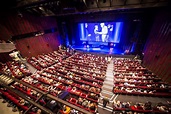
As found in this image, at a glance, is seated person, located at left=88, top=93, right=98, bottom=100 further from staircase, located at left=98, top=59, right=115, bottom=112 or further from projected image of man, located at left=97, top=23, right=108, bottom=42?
projected image of man, located at left=97, top=23, right=108, bottom=42

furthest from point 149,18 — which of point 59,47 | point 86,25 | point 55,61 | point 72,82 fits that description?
point 59,47

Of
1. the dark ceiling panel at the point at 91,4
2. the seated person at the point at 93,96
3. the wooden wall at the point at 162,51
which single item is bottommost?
the seated person at the point at 93,96

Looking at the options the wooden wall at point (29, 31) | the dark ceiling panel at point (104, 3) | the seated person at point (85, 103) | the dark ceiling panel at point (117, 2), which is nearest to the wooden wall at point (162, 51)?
the dark ceiling panel at point (117, 2)

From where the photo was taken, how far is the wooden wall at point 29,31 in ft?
34.4

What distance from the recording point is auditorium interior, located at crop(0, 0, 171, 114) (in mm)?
5609

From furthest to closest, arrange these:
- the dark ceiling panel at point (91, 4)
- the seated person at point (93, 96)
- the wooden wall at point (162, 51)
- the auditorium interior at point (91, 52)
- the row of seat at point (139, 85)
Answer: the dark ceiling panel at point (91, 4)
the wooden wall at point (162, 51)
the row of seat at point (139, 85)
the seated person at point (93, 96)
the auditorium interior at point (91, 52)

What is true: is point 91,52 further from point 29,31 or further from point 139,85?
point 139,85

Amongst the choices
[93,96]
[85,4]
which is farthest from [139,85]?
[85,4]

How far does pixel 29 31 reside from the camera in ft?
41.3

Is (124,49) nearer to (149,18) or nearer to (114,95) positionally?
(149,18)

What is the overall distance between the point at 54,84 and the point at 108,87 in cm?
424

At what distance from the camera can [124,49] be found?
14797 millimetres

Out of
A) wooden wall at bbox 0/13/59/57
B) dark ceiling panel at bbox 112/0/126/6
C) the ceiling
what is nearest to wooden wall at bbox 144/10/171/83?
the ceiling

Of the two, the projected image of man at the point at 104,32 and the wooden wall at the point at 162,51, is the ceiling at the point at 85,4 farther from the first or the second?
the projected image of man at the point at 104,32
